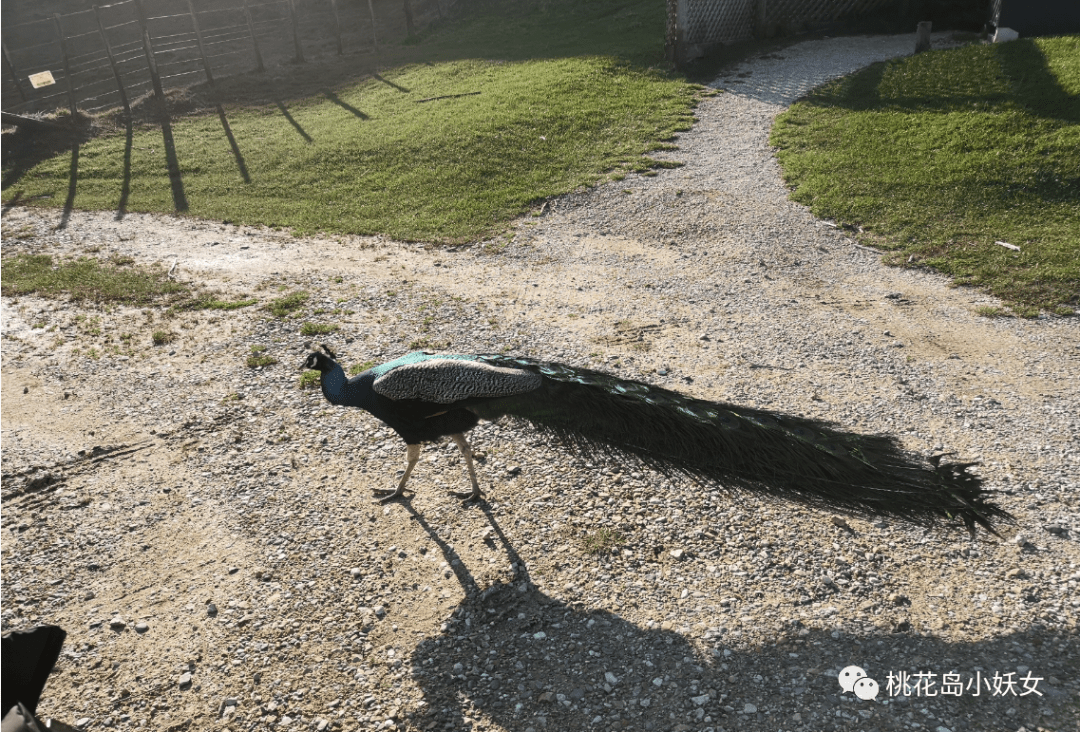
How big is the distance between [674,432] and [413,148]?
13.9m

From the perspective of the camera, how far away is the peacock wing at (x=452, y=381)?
19.5 feet

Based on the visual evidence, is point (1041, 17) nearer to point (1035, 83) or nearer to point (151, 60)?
point (1035, 83)

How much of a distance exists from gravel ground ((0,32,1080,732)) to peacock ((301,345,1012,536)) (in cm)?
78

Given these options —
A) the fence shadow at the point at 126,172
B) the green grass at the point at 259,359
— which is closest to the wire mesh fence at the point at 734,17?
the fence shadow at the point at 126,172

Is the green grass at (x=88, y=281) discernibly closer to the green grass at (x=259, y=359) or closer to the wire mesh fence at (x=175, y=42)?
the green grass at (x=259, y=359)

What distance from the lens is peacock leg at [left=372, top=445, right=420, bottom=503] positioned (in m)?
6.87

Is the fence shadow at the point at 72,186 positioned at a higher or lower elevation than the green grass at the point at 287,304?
higher

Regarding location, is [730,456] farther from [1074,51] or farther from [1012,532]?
[1074,51]

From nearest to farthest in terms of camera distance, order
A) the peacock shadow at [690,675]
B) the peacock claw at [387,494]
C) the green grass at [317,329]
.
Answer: the peacock shadow at [690,675]
the peacock claw at [387,494]
the green grass at [317,329]

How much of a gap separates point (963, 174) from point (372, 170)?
12.0 m

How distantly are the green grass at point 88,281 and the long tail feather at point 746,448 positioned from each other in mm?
8295

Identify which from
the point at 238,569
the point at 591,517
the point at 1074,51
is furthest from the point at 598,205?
the point at 1074,51

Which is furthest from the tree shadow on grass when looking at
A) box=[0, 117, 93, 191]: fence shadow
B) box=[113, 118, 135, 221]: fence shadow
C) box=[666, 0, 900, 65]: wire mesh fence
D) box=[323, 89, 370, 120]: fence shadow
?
box=[0, 117, 93, 191]: fence shadow

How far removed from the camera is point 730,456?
5.53m
